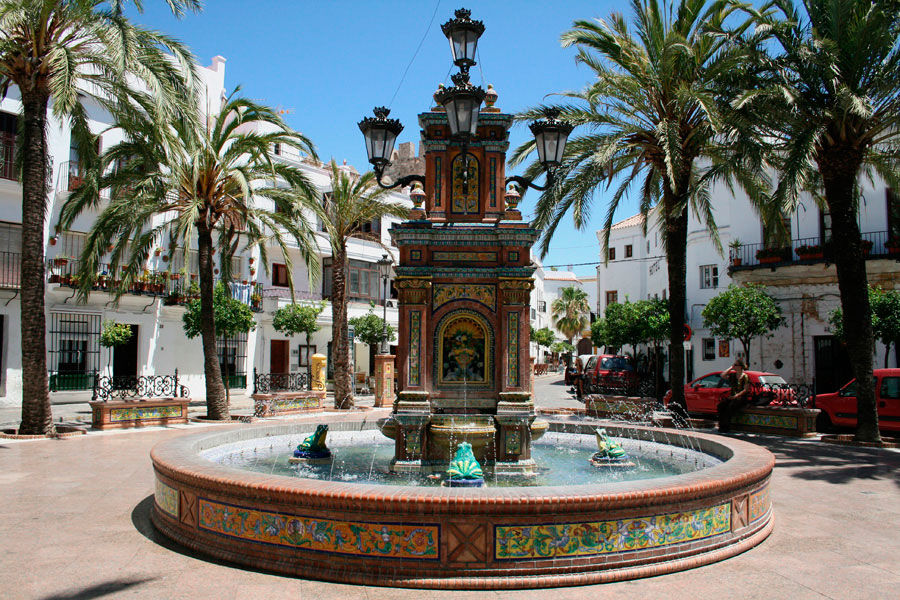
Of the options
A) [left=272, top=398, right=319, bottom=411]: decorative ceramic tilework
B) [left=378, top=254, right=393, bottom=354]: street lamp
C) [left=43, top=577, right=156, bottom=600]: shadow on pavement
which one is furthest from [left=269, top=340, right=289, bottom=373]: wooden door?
[left=43, top=577, right=156, bottom=600]: shadow on pavement

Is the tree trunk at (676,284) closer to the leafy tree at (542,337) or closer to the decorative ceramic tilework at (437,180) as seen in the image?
the decorative ceramic tilework at (437,180)

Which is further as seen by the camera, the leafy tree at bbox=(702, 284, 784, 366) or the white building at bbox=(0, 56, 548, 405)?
the leafy tree at bbox=(702, 284, 784, 366)

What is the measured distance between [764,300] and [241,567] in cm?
2215

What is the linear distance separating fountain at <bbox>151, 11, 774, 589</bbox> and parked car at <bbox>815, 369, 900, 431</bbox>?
7.07m

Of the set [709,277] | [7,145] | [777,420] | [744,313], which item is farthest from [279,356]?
[777,420]

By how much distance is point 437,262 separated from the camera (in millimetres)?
8688

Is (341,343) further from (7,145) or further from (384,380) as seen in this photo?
(7,145)

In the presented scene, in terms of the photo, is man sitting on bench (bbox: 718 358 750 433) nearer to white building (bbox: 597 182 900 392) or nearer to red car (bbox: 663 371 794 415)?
red car (bbox: 663 371 794 415)

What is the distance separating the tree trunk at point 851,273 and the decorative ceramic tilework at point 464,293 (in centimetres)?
893

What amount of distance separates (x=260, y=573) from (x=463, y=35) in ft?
21.7

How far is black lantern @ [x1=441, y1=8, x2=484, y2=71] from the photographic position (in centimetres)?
861

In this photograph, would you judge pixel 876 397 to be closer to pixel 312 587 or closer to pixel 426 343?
pixel 426 343

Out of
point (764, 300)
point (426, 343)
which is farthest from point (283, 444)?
point (764, 300)

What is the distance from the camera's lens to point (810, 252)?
24562 millimetres
